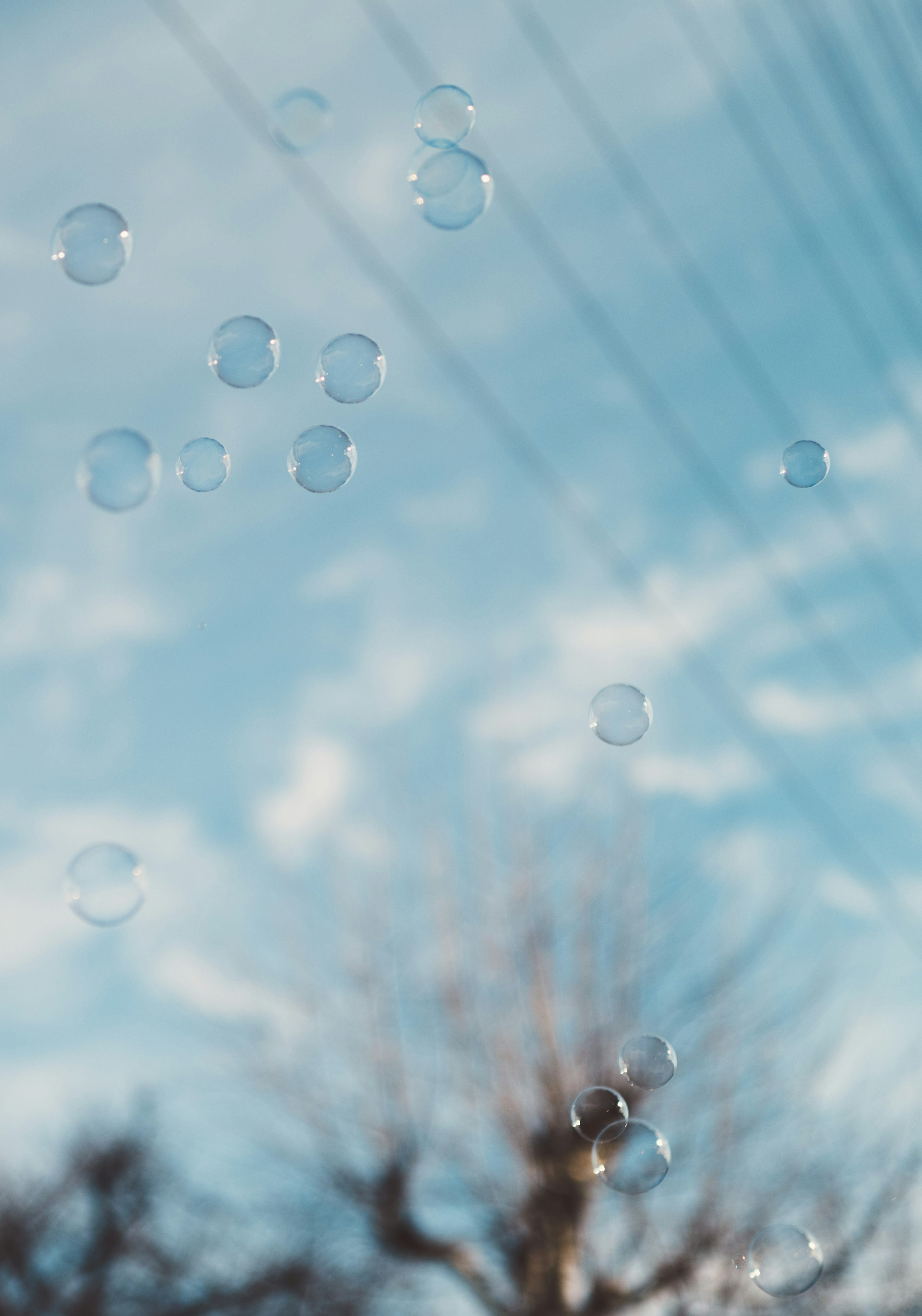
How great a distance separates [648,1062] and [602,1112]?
28.8 inches

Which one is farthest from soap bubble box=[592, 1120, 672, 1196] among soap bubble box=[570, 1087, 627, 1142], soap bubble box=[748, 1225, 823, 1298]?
soap bubble box=[748, 1225, 823, 1298]

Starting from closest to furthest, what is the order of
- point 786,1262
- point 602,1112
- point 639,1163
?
point 639,1163, point 786,1262, point 602,1112

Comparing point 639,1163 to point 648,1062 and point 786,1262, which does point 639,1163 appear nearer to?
point 648,1062

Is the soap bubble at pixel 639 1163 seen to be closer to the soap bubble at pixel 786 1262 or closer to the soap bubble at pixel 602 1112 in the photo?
the soap bubble at pixel 602 1112

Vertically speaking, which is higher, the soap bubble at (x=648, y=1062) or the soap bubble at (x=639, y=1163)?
the soap bubble at (x=648, y=1062)

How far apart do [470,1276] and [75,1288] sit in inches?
797

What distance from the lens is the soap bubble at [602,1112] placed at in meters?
6.31

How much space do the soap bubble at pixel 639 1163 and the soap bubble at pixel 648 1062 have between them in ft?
0.79

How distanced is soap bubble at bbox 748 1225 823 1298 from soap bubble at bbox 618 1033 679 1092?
3.54ft

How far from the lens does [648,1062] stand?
236 inches

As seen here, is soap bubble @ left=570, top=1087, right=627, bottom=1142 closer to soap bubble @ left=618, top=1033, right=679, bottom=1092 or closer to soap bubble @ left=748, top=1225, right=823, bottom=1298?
soap bubble @ left=618, top=1033, right=679, bottom=1092

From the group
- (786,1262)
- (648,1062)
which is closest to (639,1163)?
(648,1062)

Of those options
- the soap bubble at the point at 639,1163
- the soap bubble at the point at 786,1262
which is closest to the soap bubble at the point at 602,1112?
the soap bubble at the point at 639,1163

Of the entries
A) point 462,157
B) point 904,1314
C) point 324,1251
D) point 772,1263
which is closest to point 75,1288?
point 324,1251
